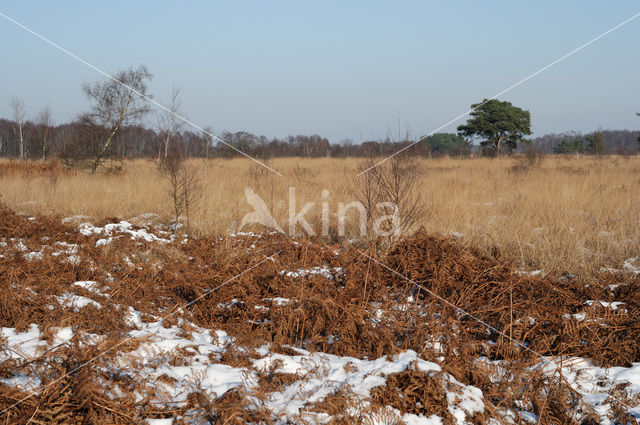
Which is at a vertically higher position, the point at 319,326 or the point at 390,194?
the point at 390,194

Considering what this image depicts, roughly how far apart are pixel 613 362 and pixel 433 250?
7.10ft

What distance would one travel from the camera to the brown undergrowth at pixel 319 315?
99.3 inches

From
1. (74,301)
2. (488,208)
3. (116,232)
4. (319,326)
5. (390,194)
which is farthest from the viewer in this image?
(488,208)

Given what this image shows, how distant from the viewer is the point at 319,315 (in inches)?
144

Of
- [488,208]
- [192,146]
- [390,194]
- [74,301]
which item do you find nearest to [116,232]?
[74,301]

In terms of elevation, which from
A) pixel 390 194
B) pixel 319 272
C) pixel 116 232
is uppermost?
pixel 390 194

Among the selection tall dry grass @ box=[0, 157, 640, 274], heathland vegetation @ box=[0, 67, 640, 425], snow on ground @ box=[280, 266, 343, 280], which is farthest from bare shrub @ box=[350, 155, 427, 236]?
snow on ground @ box=[280, 266, 343, 280]

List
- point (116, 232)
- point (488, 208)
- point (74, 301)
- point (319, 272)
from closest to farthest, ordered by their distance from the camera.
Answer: point (74, 301) < point (319, 272) < point (116, 232) < point (488, 208)

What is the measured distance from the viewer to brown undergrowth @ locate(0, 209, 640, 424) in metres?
2.52

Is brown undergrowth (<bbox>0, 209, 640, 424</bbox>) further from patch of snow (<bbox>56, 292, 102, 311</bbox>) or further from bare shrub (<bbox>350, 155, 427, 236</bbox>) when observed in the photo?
bare shrub (<bbox>350, 155, 427, 236</bbox>)

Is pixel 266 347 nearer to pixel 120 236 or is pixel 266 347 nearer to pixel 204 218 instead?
pixel 120 236

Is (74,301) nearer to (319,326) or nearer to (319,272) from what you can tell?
(319,326)

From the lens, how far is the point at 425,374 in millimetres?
2732

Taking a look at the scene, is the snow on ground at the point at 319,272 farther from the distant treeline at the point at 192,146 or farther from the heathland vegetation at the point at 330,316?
the distant treeline at the point at 192,146
